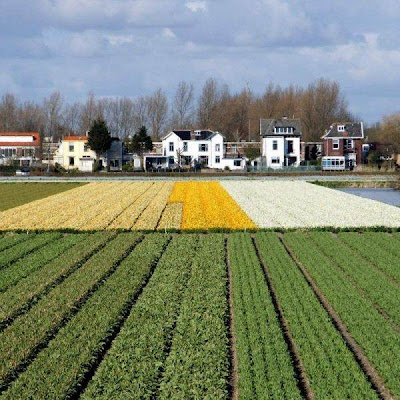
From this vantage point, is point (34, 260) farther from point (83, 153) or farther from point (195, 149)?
point (195, 149)

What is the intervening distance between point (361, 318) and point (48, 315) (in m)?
5.98

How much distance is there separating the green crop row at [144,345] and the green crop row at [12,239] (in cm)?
694

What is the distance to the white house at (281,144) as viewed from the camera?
96375mm

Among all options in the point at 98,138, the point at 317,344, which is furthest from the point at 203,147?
the point at 317,344

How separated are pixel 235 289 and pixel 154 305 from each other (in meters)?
2.31

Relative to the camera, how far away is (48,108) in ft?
449

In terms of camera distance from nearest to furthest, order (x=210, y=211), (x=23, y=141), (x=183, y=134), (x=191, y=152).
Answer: (x=210, y=211) < (x=191, y=152) < (x=183, y=134) < (x=23, y=141)

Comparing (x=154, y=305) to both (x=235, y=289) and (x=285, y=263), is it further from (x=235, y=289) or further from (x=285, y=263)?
(x=285, y=263)

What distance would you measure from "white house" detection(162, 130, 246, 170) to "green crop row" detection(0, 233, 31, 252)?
76.8 m

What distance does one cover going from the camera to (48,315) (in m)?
13.4

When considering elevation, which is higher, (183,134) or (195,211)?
(183,134)

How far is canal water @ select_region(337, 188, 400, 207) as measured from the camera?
1687 inches

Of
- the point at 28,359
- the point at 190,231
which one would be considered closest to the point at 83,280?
the point at 28,359

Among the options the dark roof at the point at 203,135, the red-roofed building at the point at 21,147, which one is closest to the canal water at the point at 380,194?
the dark roof at the point at 203,135
